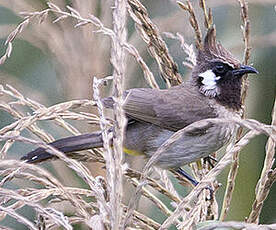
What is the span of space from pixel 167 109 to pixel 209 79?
0.20 m

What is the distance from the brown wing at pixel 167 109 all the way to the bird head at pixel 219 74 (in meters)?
0.08

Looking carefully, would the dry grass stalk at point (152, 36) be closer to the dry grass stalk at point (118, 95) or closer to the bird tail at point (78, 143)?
the bird tail at point (78, 143)

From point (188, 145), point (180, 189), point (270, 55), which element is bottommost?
point (180, 189)

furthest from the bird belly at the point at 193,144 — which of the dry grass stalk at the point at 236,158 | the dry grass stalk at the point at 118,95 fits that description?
the dry grass stalk at the point at 118,95

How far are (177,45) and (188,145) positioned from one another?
81cm

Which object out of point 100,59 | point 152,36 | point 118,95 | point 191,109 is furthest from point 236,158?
point 100,59

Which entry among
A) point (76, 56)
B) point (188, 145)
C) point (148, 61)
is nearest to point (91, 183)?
point (188, 145)

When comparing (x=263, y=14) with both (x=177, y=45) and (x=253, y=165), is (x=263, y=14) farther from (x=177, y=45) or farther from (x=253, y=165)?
(x=253, y=165)

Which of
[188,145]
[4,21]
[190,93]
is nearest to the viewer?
[188,145]

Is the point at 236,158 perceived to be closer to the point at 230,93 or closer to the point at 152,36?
the point at 152,36

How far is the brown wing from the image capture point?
235cm

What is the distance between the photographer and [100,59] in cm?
247

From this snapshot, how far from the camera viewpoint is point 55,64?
101 inches

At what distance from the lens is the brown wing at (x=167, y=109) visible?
235 cm
